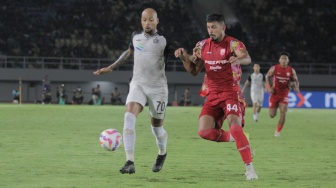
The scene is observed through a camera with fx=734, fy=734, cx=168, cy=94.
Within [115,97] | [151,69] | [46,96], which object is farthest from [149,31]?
[115,97]

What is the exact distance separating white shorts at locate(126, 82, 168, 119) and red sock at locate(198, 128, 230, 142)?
2.49ft

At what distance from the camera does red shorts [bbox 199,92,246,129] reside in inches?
388

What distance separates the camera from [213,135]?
1023 centimetres

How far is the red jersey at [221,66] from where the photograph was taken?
32.5 ft

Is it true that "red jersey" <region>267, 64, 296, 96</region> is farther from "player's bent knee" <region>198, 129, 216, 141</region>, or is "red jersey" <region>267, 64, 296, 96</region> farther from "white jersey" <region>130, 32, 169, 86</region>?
"player's bent knee" <region>198, 129, 216, 141</region>

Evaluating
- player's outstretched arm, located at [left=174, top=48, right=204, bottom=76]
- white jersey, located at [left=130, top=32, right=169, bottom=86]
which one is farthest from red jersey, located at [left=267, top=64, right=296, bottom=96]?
player's outstretched arm, located at [left=174, top=48, right=204, bottom=76]

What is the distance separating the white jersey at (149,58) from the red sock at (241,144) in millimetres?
1490

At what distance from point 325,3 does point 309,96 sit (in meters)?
13.7

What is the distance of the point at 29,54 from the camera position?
Answer: 1991 inches

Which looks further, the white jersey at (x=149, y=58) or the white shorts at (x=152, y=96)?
the white jersey at (x=149, y=58)

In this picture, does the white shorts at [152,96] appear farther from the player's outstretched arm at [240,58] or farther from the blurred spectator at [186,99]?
the blurred spectator at [186,99]

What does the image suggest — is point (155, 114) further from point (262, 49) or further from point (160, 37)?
point (262, 49)

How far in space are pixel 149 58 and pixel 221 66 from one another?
1.12 m

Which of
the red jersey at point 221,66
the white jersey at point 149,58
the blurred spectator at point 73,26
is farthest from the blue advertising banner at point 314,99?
the red jersey at point 221,66
